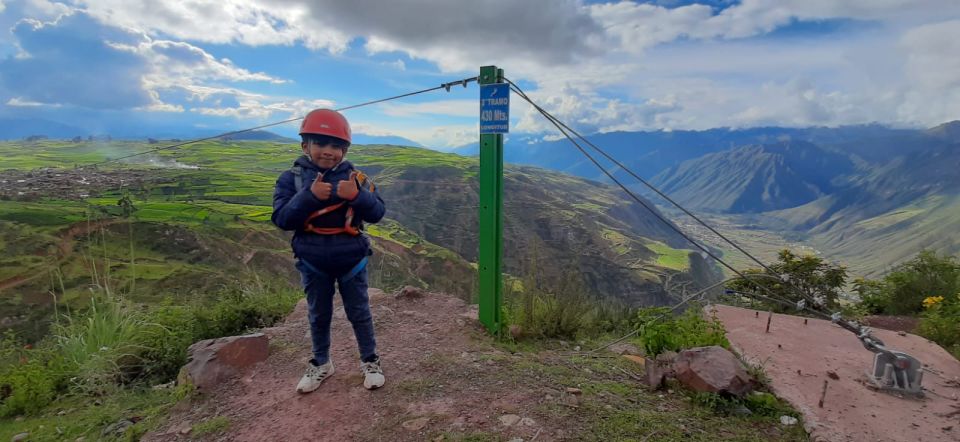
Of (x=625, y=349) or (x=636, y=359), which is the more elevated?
(x=636, y=359)

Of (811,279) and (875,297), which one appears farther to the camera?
(811,279)

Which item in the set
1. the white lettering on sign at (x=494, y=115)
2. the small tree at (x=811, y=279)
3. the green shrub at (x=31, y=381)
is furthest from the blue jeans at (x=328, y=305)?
the small tree at (x=811, y=279)

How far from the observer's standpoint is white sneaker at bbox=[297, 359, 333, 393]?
348 cm

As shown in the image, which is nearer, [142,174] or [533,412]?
[533,412]

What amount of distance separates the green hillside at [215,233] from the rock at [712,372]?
77.3 inches

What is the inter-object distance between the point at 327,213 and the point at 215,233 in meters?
32.8

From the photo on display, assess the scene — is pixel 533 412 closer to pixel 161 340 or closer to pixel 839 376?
pixel 839 376

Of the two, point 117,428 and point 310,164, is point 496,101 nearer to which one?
point 310,164

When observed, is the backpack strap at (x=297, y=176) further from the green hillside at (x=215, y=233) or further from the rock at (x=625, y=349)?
the rock at (x=625, y=349)

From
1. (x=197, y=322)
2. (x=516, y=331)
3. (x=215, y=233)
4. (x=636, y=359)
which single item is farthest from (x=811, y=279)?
(x=215, y=233)

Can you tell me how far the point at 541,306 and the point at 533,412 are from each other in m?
2.21

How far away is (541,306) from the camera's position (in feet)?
17.0

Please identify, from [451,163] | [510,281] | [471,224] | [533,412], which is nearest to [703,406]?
[533,412]

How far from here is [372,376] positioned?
3496mm
